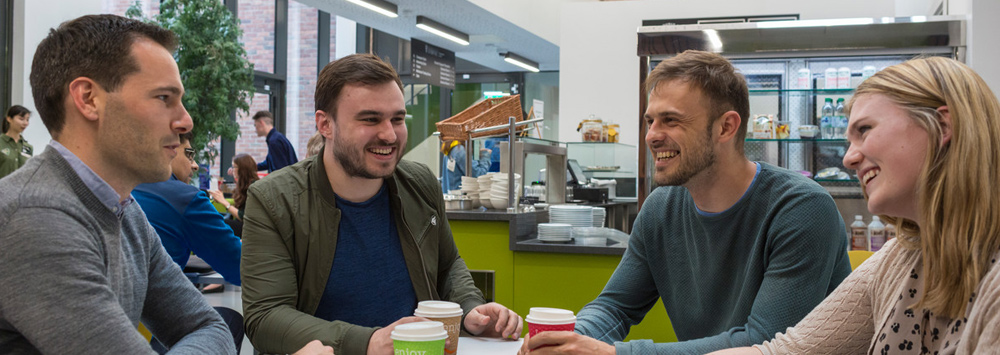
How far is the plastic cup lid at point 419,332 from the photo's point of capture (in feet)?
4.53

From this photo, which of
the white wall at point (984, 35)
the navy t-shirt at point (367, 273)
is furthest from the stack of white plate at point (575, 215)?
the white wall at point (984, 35)

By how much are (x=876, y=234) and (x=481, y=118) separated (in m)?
2.19

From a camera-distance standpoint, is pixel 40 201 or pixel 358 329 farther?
pixel 358 329

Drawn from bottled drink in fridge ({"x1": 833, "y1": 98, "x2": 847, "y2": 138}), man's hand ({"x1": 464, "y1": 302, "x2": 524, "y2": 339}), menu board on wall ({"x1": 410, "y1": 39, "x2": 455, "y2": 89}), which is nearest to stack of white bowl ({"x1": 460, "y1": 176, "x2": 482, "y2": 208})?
bottled drink in fridge ({"x1": 833, "y1": 98, "x2": 847, "y2": 138})

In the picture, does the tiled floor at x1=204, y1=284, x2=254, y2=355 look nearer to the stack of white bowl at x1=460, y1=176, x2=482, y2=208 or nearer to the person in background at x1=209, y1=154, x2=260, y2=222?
the person in background at x1=209, y1=154, x2=260, y2=222

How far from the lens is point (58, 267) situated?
3.53ft

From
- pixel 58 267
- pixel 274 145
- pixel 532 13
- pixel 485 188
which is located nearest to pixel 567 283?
pixel 485 188

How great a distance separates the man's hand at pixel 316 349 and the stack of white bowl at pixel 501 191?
7.56 ft

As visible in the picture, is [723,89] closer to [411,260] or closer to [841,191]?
[411,260]

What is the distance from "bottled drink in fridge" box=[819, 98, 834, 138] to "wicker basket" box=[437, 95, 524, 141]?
1.71 meters

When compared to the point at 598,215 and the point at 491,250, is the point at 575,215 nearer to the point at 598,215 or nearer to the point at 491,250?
the point at 598,215

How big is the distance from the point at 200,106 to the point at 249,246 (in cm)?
680

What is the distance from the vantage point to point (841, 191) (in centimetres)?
434

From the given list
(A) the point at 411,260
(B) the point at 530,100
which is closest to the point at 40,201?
(A) the point at 411,260
